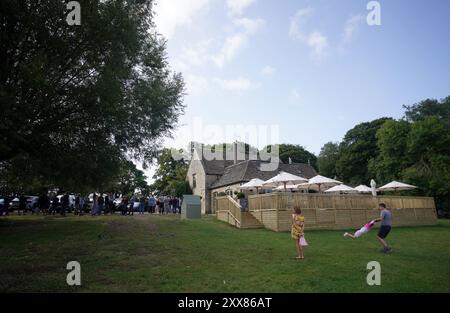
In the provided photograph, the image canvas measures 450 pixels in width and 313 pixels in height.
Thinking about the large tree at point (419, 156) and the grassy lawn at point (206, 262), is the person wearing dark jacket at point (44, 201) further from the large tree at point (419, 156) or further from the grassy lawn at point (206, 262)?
the large tree at point (419, 156)

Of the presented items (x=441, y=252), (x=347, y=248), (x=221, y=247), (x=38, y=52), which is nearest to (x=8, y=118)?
(x=38, y=52)

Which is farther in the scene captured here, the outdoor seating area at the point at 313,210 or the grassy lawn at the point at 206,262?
the outdoor seating area at the point at 313,210

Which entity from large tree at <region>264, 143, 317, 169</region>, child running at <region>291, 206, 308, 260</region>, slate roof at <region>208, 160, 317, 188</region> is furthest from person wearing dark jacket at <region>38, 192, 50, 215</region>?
large tree at <region>264, 143, 317, 169</region>

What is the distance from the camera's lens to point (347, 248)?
1445 centimetres

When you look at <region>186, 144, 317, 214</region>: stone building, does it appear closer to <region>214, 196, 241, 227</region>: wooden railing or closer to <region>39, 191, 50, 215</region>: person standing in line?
<region>214, 196, 241, 227</region>: wooden railing

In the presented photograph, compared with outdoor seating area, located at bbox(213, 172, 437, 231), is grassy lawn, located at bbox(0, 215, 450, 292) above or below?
below

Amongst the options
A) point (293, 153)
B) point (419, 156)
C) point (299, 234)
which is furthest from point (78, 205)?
point (293, 153)

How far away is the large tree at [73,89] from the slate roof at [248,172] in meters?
25.5

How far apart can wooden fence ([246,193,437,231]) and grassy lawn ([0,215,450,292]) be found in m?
3.24

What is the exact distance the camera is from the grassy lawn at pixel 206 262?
29.0ft

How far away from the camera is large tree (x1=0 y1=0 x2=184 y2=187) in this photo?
45.5 feet

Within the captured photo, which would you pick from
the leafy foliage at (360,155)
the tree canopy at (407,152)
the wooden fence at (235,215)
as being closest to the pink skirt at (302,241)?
the wooden fence at (235,215)

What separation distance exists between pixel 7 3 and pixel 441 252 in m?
18.5
